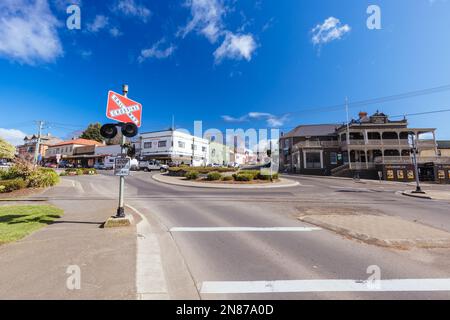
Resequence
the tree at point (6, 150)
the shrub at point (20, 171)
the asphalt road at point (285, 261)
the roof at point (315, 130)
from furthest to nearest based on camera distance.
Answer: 1. the roof at point (315, 130)
2. the tree at point (6, 150)
3. the shrub at point (20, 171)
4. the asphalt road at point (285, 261)

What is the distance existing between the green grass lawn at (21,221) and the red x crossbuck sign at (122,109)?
359cm

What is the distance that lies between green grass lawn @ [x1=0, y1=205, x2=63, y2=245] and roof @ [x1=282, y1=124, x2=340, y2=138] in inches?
1662

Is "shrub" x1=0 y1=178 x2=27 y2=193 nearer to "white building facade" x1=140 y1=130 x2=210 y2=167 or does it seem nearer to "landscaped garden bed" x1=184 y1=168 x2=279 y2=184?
"landscaped garden bed" x1=184 y1=168 x2=279 y2=184

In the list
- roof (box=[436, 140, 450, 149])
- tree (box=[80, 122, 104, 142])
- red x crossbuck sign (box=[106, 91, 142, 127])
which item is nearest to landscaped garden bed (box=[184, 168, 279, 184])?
red x crossbuck sign (box=[106, 91, 142, 127])

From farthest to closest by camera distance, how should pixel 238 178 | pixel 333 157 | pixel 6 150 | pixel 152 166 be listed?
pixel 152 166 < pixel 333 157 < pixel 238 178 < pixel 6 150

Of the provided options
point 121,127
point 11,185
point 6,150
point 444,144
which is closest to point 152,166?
point 6,150

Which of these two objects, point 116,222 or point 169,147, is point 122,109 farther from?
point 169,147

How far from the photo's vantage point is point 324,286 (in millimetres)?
3193

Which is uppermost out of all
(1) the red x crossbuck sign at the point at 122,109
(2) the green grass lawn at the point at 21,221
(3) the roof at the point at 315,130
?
(3) the roof at the point at 315,130

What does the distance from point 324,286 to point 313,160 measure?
38.1m

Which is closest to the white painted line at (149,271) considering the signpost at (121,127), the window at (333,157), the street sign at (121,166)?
the signpost at (121,127)

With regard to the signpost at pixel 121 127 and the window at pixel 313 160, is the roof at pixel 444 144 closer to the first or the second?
the window at pixel 313 160

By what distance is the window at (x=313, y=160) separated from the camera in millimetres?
38059
